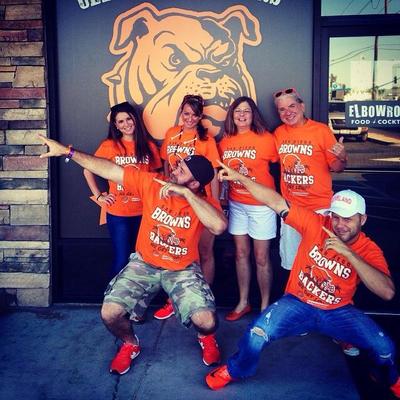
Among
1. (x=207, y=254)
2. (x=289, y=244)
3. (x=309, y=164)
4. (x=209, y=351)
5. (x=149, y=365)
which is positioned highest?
(x=309, y=164)

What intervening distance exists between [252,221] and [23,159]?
6.76ft

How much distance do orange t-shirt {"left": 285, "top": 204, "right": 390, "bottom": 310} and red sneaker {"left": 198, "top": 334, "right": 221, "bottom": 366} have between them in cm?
67

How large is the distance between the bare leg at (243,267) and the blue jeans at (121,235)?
0.87 metres

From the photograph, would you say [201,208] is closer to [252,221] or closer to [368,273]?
[252,221]

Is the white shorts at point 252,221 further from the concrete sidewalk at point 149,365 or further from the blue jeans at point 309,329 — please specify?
the blue jeans at point 309,329

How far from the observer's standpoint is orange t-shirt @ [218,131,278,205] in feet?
12.2

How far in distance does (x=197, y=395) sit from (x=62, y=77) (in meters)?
2.89

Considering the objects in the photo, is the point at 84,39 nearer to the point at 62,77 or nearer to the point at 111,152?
the point at 62,77

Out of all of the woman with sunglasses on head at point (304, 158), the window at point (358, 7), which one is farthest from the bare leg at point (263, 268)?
the window at point (358, 7)

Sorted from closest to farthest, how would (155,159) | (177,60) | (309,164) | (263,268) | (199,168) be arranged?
(199,168), (309,164), (263,268), (155,159), (177,60)

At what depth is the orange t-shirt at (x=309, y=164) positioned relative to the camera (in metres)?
3.59

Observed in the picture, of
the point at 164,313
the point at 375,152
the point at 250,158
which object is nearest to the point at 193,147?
the point at 250,158

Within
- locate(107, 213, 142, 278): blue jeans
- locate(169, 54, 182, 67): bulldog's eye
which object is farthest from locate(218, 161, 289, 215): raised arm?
locate(169, 54, 182, 67): bulldog's eye

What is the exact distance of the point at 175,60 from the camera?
4.09 m
